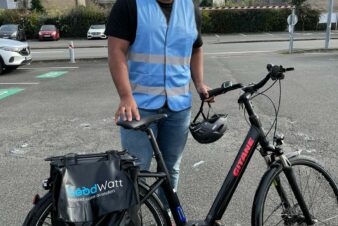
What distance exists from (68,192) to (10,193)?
2.30 metres

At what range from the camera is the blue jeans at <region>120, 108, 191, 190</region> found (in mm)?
2713

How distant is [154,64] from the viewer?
2617 millimetres

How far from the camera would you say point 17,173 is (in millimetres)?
4574

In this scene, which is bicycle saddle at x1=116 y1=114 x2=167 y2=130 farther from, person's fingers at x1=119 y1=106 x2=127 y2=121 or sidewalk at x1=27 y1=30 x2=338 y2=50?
sidewalk at x1=27 y1=30 x2=338 y2=50

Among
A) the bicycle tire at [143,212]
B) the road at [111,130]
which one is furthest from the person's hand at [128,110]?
the road at [111,130]

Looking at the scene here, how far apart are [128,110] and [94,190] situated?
1.82ft

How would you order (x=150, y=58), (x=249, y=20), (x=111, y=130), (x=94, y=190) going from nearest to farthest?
1. (x=94, y=190)
2. (x=150, y=58)
3. (x=111, y=130)
4. (x=249, y=20)

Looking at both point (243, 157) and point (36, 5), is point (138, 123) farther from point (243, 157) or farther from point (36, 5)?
point (36, 5)

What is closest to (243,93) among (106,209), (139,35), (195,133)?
(195,133)

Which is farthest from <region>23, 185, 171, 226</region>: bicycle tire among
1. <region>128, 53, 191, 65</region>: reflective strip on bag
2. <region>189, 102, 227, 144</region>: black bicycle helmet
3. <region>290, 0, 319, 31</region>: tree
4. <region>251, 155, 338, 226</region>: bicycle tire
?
<region>290, 0, 319, 31</region>: tree

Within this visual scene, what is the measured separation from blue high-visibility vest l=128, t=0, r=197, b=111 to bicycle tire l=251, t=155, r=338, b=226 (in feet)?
2.51

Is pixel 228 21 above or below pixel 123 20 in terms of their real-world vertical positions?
below

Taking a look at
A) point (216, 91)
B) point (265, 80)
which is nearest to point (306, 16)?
point (216, 91)

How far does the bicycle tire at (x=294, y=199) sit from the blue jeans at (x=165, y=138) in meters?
0.63
